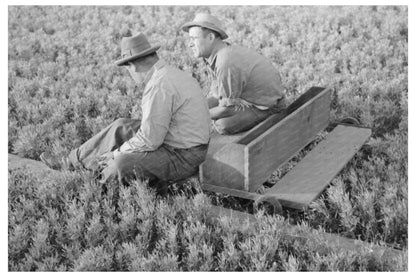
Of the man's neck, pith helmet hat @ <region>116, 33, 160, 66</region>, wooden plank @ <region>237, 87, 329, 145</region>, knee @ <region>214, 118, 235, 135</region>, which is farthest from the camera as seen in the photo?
knee @ <region>214, 118, 235, 135</region>

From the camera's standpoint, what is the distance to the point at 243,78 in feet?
21.4

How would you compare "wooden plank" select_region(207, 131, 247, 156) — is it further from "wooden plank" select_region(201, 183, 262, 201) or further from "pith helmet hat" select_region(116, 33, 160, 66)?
"pith helmet hat" select_region(116, 33, 160, 66)

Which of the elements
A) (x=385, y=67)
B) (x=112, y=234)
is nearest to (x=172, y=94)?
(x=112, y=234)

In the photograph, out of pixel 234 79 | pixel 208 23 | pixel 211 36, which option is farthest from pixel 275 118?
pixel 208 23

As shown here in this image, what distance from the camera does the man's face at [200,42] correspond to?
6410 millimetres

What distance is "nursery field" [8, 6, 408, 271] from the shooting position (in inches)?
185

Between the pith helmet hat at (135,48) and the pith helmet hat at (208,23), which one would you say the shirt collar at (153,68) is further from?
the pith helmet hat at (208,23)

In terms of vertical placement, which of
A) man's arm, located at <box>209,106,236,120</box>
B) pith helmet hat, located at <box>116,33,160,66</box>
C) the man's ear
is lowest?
man's arm, located at <box>209,106,236,120</box>

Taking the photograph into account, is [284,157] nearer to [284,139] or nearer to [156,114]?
[284,139]

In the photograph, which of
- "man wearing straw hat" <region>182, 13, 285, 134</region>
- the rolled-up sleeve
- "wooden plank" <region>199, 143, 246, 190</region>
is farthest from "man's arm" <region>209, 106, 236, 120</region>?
the rolled-up sleeve

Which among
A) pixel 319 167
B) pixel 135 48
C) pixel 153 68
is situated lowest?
pixel 319 167

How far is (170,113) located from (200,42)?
134cm

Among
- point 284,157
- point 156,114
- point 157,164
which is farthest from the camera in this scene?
point 284,157

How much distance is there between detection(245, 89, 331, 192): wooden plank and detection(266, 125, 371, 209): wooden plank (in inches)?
6.7
